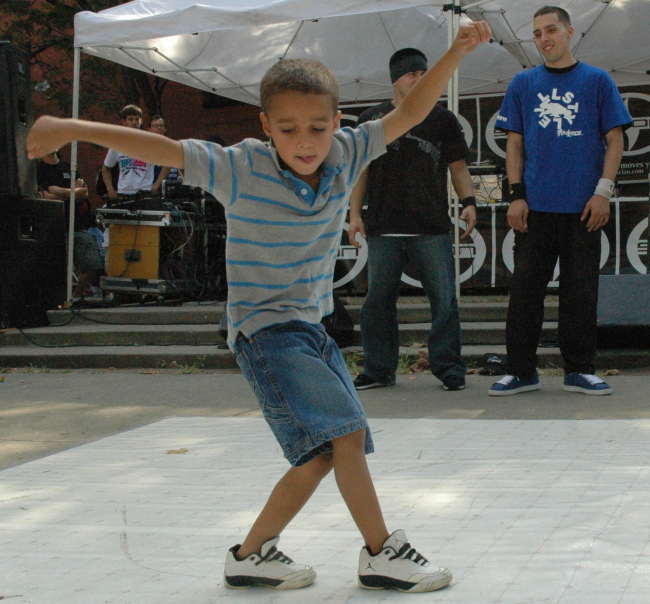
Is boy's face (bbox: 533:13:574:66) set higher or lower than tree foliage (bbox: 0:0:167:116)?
lower

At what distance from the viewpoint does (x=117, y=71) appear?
13664mm

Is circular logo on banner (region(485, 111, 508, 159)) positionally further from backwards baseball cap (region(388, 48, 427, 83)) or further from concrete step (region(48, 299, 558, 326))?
backwards baseball cap (region(388, 48, 427, 83))

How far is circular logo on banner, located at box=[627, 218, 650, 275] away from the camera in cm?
922

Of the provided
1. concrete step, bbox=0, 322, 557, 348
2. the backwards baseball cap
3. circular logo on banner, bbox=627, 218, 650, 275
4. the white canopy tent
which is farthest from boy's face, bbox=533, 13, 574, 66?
circular logo on banner, bbox=627, 218, 650, 275

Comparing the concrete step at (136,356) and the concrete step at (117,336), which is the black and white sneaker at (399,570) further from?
the concrete step at (117,336)

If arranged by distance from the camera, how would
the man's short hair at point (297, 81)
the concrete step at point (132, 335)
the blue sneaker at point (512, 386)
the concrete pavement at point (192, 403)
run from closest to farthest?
the man's short hair at point (297, 81), the concrete pavement at point (192, 403), the blue sneaker at point (512, 386), the concrete step at point (132, 335)

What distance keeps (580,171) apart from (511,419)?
1536mm

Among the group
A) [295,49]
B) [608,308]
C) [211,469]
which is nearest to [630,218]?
[608,308]

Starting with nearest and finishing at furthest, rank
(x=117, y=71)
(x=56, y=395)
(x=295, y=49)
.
A: (x=56, y=395) → (x=295, y=49) → (x=117, y=71)

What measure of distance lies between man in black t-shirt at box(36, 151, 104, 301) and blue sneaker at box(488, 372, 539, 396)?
5880 millimetres

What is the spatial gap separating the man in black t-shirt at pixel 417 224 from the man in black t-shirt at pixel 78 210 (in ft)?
16.9

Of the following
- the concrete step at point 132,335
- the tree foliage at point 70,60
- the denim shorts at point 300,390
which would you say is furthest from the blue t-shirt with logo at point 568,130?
the tree foliage at point 70,60

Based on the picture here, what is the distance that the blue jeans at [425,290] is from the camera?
220 inches

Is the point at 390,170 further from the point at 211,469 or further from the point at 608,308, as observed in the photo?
the point at 211,469
